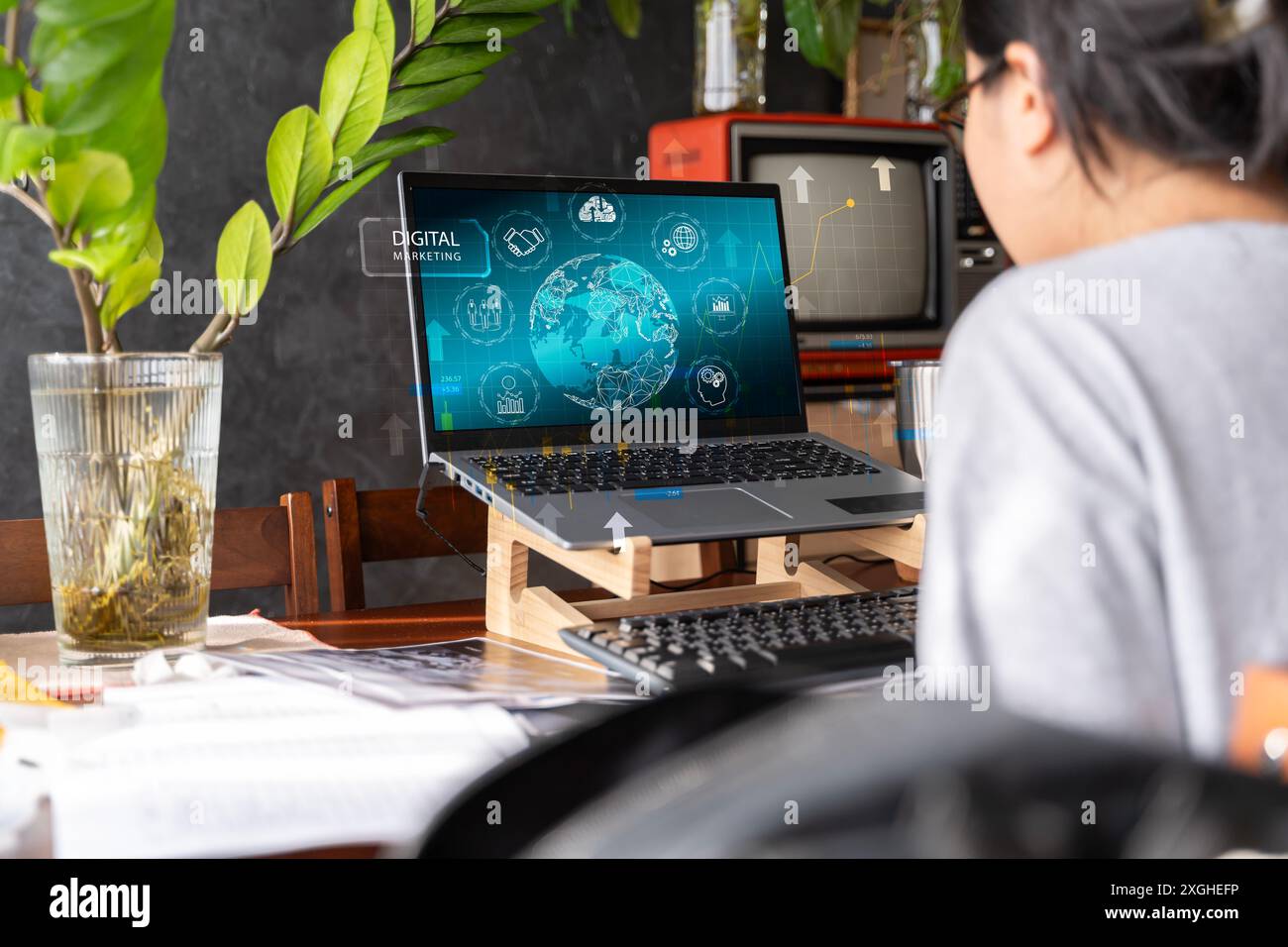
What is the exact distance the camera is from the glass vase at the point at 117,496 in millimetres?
812

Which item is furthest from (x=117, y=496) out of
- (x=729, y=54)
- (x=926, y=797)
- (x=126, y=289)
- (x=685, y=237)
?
(x=729, y=54)

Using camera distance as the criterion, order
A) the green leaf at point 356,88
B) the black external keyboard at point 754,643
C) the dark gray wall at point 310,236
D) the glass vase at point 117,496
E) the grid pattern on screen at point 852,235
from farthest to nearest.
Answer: the dark gray wall at point 310,236 < the grid pattern on screen at point 852,235 < the green leaf at point 356,88 < the glass vase at point 117,496 < the black external keyboard at point 754,643

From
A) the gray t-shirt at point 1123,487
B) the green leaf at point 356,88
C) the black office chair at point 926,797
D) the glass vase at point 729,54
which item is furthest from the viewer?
the glass vase at point 729,54

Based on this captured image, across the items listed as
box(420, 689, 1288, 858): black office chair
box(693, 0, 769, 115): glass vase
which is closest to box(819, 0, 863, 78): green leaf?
box(693, 0, 769, 115): glass vase

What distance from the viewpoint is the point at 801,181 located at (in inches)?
72.9

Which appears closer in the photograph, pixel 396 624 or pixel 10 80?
pixel 10 80

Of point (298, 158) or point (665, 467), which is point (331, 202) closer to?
A: point (298, 158)

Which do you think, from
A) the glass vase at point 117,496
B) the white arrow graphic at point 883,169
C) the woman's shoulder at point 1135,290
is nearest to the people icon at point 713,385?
the glass vase at point 117,496

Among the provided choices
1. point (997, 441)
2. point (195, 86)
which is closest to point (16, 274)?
point (195, 86)

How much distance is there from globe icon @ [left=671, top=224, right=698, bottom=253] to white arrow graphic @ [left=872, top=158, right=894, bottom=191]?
0.82 metres

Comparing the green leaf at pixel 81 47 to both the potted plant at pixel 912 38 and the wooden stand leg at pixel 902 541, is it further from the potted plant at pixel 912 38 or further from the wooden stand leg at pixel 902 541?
the potted plant at pixel 912 38

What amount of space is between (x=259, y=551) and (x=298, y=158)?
48 centimetres
